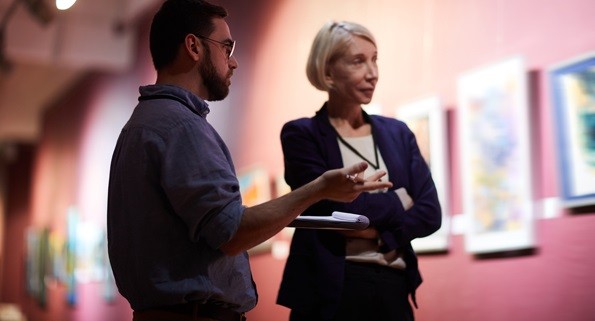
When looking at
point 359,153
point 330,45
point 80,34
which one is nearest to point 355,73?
point 330,45

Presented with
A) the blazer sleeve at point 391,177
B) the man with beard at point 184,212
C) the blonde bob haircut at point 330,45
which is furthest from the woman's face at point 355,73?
the man with beard at point 184,212

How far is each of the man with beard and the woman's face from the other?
80 cm

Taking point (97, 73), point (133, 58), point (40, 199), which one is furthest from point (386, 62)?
point (40, 199)

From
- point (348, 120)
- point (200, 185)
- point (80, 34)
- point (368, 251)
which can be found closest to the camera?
point (200, 185)

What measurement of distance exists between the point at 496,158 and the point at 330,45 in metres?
0.86

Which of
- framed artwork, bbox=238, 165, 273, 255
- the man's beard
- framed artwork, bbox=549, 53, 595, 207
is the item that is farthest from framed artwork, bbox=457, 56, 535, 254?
framed artwork, bbox=238, 165, 273, 255

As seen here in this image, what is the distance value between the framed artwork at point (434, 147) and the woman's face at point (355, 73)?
0.85 meters

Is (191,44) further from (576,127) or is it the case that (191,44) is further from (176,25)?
(576,127)

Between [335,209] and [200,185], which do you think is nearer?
[200,185]

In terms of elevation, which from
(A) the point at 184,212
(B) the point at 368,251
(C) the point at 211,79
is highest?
(C) the point at 211,79

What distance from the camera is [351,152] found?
2.86 meters

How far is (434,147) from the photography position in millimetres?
3744

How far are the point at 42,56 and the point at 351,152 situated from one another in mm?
6074

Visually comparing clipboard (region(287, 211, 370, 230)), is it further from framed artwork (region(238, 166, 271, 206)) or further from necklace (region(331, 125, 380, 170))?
framed artwork (region(238, 166, 271, 206))
